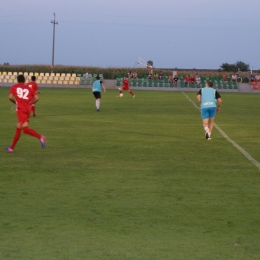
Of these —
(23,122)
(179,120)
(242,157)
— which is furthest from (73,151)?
(179,120)

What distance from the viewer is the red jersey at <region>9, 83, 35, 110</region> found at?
43.9ft

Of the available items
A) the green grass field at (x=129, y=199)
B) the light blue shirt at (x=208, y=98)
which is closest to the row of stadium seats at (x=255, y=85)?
the green grass field at (x=129, y=199)

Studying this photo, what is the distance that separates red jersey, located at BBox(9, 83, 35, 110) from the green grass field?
1.09 metres

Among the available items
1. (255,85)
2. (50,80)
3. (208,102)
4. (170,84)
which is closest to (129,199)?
(208,102)

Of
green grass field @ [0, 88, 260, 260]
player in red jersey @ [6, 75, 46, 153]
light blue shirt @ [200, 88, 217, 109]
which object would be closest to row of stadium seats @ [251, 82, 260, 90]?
green grass field @ [0, 88, 260, 260]

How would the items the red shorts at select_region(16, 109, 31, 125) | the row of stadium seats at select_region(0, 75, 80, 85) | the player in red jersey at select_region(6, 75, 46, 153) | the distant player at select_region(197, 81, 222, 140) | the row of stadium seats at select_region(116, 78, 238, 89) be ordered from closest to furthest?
the player in red jersey at select_region(6, 75, 46, 153) < the red shorts at select_region(16, 109, 31, 125) < the distant player at select_region(197, 81, 222, 140) < the row of stadium seats at select_region(116, 78, 238, 89) < the row of stadium seats at select_region(0, 75, 80, 85)

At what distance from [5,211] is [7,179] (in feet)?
7.87

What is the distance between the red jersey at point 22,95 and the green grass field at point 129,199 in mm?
1088

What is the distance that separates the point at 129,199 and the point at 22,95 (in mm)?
5486

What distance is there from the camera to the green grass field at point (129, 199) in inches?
251

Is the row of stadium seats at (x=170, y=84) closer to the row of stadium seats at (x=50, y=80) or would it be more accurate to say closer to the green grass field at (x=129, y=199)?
the row of stadium seats at (x=50, y=80)

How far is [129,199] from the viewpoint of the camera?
875 cm

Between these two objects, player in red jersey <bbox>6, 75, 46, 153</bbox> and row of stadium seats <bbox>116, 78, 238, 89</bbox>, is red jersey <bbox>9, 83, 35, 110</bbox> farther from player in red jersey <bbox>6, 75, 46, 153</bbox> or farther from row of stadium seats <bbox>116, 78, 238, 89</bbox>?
row of stadium seats <bbox>116, 78, 238, 89</bbox>

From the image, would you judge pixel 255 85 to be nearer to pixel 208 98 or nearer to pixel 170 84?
pixel 170 84
